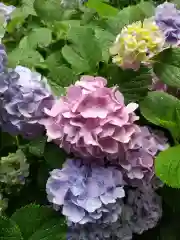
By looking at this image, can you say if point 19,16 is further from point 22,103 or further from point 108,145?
point 108,145

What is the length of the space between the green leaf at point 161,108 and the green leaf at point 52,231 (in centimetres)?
20

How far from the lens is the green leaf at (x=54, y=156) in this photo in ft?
2.67

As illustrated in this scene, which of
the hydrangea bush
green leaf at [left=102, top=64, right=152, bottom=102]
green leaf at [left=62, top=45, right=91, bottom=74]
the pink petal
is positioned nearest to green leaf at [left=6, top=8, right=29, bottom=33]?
the hydrangea bush

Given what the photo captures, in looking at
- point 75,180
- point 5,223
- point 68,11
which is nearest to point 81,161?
point 75,180

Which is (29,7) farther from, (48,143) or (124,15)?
(48,143)

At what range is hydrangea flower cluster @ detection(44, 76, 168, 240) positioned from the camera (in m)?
0.74

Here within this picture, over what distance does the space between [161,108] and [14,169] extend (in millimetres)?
271

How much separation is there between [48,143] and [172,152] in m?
0.19

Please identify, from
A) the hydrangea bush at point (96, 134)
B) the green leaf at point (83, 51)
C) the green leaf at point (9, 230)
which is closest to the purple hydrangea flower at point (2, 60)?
the hydrangea bush at point (96, 134)

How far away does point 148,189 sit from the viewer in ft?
2.68

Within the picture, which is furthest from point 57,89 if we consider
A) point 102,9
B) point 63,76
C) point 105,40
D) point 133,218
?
point 102,9

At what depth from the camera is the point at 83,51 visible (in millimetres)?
892

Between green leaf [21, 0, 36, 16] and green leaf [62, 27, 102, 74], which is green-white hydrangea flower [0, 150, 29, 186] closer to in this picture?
green leaf [62, 27, 102, 74]

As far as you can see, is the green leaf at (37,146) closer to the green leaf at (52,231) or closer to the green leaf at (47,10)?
the green leaf at (52,231)
